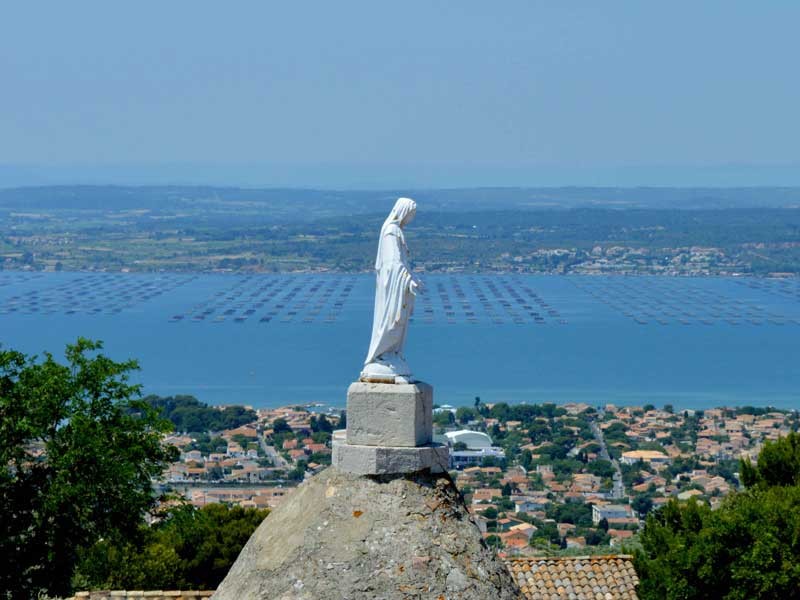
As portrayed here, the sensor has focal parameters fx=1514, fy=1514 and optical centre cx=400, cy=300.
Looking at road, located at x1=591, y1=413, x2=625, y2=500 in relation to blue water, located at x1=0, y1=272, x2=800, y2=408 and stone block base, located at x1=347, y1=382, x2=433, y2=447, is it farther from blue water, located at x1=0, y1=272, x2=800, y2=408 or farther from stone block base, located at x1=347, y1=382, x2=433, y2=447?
stone block base, located at x1=347, y1=382, x2=433, y2=447

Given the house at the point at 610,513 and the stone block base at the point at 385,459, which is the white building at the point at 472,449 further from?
the stone block base at the point at 385,459

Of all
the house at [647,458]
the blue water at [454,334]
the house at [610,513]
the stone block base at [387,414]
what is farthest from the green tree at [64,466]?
the blue water at [454,334]

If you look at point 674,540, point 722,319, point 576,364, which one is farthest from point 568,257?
point 674,540

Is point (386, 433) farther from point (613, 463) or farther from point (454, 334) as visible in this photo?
point (454, 334)

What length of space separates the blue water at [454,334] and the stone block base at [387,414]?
74.3m

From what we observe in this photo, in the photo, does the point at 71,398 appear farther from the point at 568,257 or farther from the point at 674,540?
the point at 568,257

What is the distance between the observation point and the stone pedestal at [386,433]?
24.1ft

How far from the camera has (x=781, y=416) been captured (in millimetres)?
73875

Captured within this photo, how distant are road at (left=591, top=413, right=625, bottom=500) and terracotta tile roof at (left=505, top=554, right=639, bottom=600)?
3210 cm

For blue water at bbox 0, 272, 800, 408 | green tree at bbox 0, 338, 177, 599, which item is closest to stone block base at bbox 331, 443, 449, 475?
green tree at bbox 0, 338, 177, 599

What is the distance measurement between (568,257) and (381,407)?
7578 inches

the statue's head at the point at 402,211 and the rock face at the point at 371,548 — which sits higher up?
the statue's head at the point at 402,211

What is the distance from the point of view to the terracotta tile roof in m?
17.5

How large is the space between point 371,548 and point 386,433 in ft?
1.98
